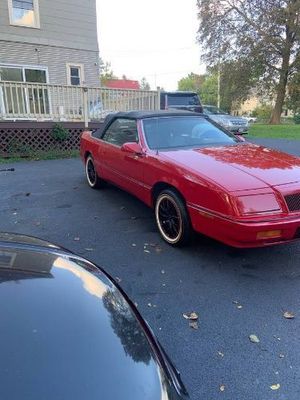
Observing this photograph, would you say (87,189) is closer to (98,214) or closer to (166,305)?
(98,214)

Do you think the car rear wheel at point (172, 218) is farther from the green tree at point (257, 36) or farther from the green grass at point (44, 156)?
the green tree at point (257, 36)

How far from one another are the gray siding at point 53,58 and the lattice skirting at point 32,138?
4990mm

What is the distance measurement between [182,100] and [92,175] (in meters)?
9.41

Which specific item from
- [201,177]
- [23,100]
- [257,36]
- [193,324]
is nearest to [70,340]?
[193,324]

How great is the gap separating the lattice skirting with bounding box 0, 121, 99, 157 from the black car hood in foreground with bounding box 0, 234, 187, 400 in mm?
9122

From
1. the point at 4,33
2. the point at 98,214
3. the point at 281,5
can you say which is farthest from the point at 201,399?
the point at 281,5

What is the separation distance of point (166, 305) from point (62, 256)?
1206mm

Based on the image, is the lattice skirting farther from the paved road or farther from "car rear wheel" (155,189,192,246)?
"car rear wheel" (155,189,192,246)

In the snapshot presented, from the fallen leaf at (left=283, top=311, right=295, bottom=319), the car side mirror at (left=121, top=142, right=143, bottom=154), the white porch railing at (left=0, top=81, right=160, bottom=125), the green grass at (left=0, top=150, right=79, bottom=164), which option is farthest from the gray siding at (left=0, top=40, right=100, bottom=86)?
the fallen leaf at (left=283, top=311, right=295, bottom=319)

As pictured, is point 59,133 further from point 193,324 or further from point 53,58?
point 193,324

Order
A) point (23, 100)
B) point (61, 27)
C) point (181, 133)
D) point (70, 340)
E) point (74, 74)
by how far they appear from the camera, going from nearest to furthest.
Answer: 1. point (70, 340)
2. point (181, 133)
3. point (23, 100)
4. point (61, 27)
5. point (74, 74)

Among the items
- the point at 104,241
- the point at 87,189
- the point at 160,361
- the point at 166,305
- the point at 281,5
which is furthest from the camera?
the point at 281,5

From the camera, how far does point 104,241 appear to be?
4.23 meters

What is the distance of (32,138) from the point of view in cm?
1061
